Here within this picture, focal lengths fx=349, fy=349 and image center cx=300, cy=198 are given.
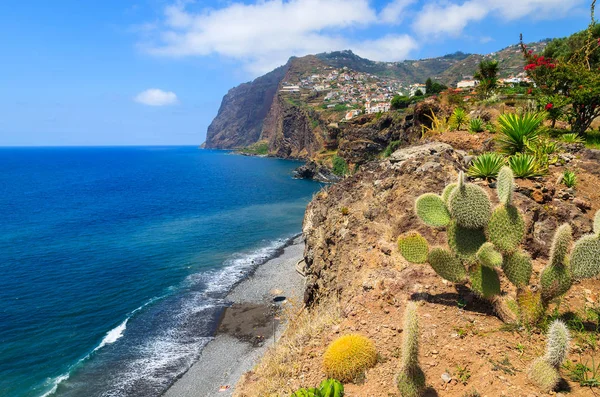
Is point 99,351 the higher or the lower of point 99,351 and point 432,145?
the lower

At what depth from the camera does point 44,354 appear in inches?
669

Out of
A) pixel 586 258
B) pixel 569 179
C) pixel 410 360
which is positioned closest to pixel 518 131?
pixel 569 179

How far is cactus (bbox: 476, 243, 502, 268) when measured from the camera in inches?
188

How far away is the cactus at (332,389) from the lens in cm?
464

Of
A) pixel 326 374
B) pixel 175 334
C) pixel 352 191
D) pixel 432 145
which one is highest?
pixel 432 145

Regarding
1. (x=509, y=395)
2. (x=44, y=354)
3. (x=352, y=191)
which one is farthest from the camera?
(x=44, y=354)

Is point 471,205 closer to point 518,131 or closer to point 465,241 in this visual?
point 465,241

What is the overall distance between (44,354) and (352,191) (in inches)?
663

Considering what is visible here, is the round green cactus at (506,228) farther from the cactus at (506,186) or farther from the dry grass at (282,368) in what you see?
the dry grass at (282,368)

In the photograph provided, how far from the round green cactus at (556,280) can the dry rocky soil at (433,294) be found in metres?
0.69

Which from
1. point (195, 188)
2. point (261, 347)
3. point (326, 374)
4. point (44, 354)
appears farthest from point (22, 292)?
point (195, 188)

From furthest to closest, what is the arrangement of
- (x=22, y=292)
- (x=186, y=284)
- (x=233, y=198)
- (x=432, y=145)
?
1. (x=233, y=198)
2. (x=186, y=284)
3. (x=22, y=292)
4. (x=432, y=145)

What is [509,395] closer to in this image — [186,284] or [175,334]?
[175,334]

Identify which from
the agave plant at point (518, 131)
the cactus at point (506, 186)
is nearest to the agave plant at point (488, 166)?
the agave plant at point (518, 131)
